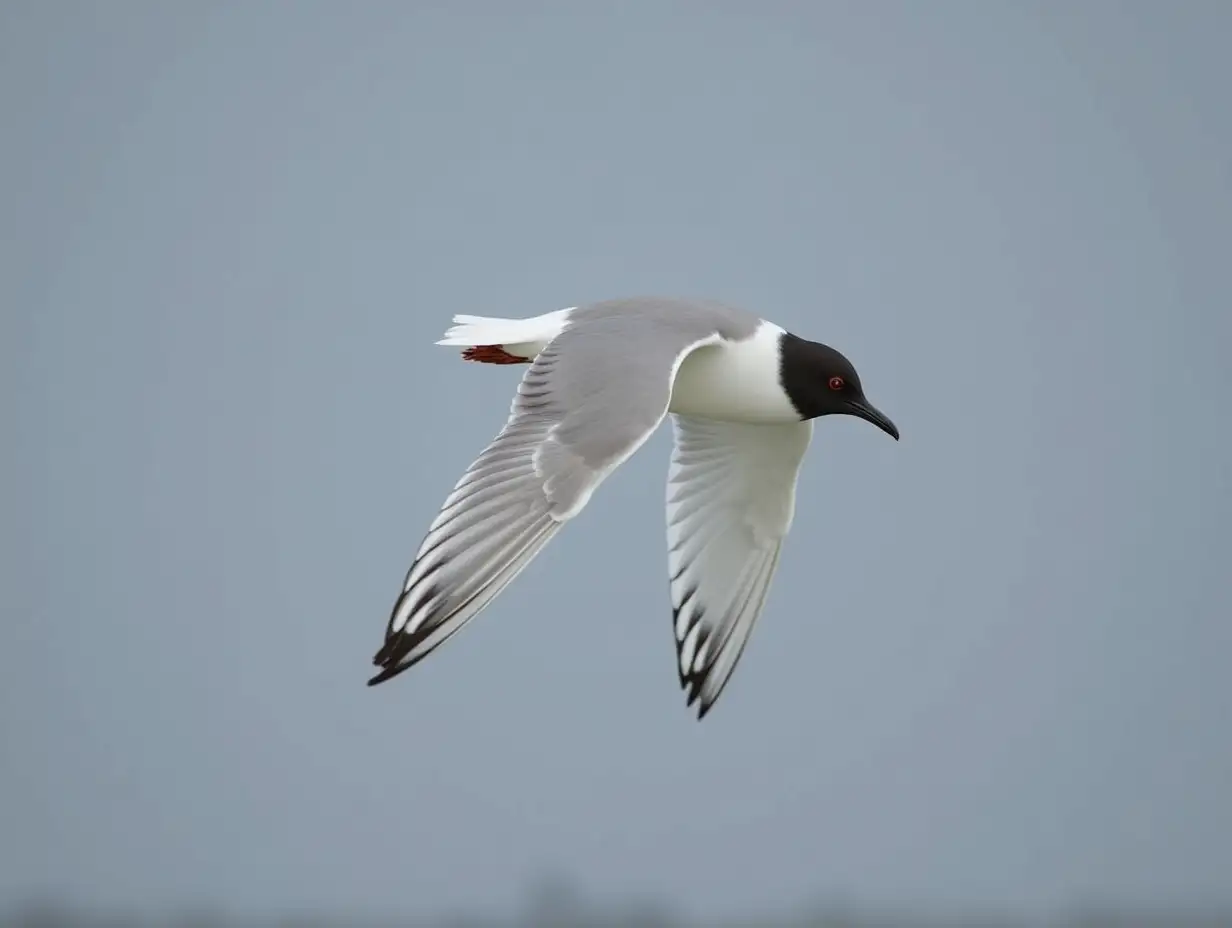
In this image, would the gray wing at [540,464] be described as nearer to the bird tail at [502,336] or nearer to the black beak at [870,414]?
the bird tail at [502,336]

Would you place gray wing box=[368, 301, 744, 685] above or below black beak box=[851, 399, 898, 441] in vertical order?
below

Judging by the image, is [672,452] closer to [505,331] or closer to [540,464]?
[505,331]

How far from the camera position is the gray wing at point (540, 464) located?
390 cm

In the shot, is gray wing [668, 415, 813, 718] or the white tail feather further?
gray wing [668, 415, 813, 718]

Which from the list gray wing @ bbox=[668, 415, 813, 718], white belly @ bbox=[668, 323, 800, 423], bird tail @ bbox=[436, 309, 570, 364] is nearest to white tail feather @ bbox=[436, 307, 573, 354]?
bird tail @ bbox=[436, 309, 570, 364]

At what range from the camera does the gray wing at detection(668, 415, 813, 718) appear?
20.3 feet

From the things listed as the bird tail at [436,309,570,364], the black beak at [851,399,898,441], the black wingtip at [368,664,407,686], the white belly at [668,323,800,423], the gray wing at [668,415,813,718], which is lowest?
the black wingtip at [368,664,407,686]

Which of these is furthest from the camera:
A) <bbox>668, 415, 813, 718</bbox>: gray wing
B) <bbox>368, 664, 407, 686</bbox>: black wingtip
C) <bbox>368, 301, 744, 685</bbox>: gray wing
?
<bbox>668, 415, 813, 718</bbox>: gray wing

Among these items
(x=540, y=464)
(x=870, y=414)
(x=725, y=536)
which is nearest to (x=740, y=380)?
(x=870, y=414)

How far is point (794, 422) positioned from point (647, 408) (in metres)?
1.48

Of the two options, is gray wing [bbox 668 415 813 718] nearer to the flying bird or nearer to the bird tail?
the flying bird

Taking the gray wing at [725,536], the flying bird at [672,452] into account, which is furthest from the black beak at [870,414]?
the gray wing at [725,536]

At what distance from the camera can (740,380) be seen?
18.9 ft

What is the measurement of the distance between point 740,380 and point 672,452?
795 mm
